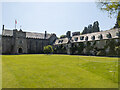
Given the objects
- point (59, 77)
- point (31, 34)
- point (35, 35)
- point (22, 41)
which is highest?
point (31, 34)

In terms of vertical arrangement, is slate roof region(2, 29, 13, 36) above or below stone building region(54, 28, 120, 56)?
above

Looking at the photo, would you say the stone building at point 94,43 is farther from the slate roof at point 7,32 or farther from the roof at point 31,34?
the slate roof at point 7,32

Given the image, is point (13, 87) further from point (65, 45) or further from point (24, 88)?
point (65, 45)

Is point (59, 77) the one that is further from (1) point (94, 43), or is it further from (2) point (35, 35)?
(2) point (35, 35)

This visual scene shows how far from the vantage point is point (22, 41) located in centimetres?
5603

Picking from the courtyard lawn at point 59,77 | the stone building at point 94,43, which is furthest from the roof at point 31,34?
the courtyard lawn at point 59,77

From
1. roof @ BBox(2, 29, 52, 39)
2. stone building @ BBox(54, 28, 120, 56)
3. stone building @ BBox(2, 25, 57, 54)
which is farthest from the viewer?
roof @ BBox(2, 29, 52, 39)

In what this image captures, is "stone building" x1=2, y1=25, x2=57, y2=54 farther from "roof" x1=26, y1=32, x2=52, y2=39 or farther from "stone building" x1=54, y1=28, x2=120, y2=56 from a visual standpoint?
"stone building" x1=54, y1=28, x2=120, y2=56

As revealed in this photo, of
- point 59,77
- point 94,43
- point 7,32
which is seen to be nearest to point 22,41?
point 7,32

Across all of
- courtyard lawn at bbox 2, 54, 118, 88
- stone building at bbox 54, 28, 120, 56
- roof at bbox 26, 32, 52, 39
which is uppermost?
roof at bbox 26, 32, 52, 39

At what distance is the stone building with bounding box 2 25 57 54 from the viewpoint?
52.3m

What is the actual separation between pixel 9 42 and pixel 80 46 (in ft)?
117

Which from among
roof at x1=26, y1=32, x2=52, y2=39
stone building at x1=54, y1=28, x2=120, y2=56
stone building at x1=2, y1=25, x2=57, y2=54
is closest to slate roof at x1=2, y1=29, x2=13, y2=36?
stone building at x1=2, y1=25, x2=57, y2=54

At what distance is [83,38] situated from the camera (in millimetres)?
47594
